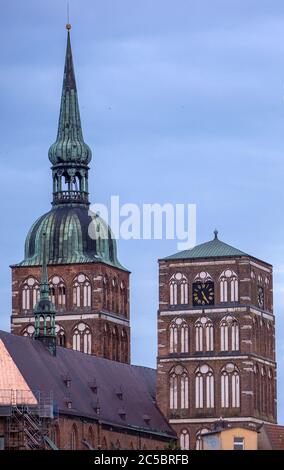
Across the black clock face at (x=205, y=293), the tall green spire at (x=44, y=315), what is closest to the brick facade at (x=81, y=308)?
the tall green spire at (x=44, y=315)

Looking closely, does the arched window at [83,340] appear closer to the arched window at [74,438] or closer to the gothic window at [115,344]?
the gothic window at [115,344]

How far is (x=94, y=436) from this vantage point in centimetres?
12588

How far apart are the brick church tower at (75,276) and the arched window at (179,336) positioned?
627cm

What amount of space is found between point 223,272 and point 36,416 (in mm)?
29342

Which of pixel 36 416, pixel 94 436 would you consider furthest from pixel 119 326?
pixel 36 416

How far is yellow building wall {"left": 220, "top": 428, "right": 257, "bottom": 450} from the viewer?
115125 mm

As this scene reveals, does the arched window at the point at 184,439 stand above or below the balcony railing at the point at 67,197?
below

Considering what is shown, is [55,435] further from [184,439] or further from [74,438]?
[184,439]

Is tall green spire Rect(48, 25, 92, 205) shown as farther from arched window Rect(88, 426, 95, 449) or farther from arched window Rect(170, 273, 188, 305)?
arched window Rect(88, 426, 95, 449)

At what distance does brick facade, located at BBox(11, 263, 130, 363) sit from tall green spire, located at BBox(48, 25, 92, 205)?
202 inches

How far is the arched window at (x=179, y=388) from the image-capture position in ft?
458

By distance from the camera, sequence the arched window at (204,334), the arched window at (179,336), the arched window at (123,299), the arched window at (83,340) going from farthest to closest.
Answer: the arched window at (123,299) → the arched window at (83,340) → the arched window at (179,336) → the arched window at (204,334)

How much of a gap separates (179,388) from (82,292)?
10.5 m
